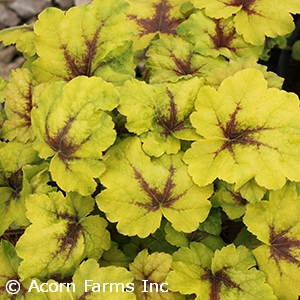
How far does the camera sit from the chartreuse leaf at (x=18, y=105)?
1250mm

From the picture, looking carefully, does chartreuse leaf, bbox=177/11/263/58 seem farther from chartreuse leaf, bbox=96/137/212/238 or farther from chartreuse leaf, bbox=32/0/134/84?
chartreuse leaf, bbox=96/137/212/238

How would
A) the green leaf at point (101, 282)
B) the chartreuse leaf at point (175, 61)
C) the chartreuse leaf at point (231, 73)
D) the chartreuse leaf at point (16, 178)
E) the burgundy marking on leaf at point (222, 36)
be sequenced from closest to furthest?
the green leaf at point (101, 282) < the chartreuse leaf at point (16, 178) < the chartreuse leaf at point (231, 73) < the chartreuse leaf at point (175, 61) < the burgundy marking on leaf at point (222, 36)

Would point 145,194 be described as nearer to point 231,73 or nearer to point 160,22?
point 231,73

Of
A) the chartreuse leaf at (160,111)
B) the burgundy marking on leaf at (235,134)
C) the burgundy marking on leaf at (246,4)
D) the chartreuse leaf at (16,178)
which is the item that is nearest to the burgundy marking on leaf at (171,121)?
the chartreuse leaf at (160,111)

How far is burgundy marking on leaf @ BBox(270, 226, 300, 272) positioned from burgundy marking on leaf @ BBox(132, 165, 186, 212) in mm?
250

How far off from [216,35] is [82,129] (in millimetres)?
627

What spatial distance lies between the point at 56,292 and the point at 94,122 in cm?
40

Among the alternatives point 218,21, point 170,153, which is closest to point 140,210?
point 170,153

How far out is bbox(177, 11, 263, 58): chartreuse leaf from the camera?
1.41 m

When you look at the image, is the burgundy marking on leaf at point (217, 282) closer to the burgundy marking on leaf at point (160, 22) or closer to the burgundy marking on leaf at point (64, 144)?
the burgundy marking on leaf at point (64, 144)

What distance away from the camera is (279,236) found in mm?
1104

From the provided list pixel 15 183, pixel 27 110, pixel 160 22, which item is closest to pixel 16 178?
pixel 15 183

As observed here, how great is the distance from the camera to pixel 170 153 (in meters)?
1.13

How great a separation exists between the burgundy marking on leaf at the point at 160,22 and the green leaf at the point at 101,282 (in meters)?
0.79
